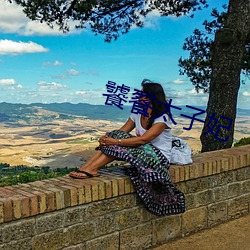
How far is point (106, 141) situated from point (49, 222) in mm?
835

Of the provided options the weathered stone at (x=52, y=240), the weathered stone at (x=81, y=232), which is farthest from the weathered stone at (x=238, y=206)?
the weathered stone at (x=52, y=240)

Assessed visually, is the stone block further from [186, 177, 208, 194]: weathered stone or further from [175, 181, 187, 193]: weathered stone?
[175, 181, 187, 193]: weathered stone

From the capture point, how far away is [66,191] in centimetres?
293

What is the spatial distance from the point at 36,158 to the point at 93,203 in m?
9.59

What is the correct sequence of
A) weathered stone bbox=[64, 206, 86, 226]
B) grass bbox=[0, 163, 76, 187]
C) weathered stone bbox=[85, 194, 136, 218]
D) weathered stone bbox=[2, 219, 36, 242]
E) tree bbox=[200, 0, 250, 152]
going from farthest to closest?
tree bbox=[200, 0, 250, 152], grass bbox=[0, 163, 76, 187], weathered stone bbox=[85, 194, 136, 218], weathered stone bbox=[64, 206, 86, 226], weathered stone bbox=[2, 219, 36, 242]

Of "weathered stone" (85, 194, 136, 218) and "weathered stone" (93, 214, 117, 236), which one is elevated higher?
"weathered stone" (85, 194, 136, 218)

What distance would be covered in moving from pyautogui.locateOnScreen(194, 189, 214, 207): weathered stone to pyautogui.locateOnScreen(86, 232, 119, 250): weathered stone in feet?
3.16

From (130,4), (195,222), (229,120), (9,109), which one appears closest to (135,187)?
(195,222)

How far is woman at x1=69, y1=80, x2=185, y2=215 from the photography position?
11.0 feet

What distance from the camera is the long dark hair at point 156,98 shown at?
3498 mm

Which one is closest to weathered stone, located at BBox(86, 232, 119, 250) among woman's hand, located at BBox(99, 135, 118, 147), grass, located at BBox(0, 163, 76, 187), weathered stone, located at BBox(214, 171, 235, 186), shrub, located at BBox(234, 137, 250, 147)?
woman's hand, located at BBox(99, 135, 118, 147)

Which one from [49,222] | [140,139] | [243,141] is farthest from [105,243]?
[243,141]

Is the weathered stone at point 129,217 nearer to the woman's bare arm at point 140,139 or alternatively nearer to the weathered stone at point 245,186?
the woman's bare arm at point 140,139

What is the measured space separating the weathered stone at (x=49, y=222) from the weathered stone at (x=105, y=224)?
1.01 feet
